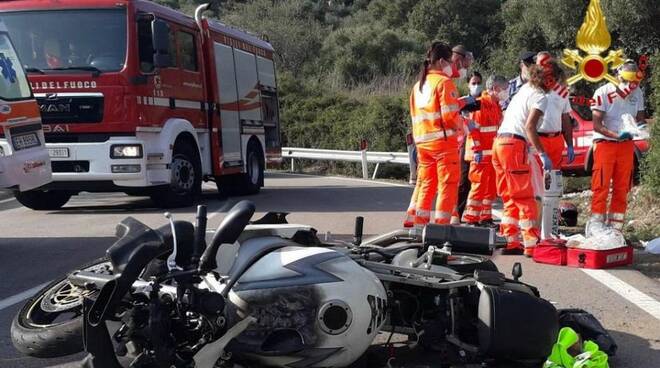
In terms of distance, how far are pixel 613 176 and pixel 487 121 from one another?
1.64 metres

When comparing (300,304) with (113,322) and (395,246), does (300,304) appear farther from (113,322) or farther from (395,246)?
(395,246)

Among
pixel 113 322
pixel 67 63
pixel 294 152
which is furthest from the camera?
pixel 294 152

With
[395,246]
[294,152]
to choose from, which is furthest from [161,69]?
[294,152]

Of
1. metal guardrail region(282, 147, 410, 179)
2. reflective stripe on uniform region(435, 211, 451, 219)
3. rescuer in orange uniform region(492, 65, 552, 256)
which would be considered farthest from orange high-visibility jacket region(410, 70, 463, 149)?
metal guardrail region(282, 147, 410, 179)

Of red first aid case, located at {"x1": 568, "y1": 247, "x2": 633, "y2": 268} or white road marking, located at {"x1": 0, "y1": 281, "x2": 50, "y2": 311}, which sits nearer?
white road marking, located at {"x1": 0, "y1": 281, "x2": 50, "y2": 311}

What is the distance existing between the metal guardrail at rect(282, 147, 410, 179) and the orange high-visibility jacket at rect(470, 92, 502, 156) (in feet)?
26.5

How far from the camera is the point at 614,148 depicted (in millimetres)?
7801

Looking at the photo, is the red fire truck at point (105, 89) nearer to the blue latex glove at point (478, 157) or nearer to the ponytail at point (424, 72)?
the ponytail at point (424, 72)

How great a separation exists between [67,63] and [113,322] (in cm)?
773

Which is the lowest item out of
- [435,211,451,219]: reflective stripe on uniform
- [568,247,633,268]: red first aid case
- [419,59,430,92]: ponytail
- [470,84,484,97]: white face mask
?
[568,247,633,268]: red first aid case

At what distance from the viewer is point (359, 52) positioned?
1383 inches

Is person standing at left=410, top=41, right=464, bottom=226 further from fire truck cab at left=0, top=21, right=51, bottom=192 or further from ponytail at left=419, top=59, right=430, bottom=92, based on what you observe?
fire truck cab at left=0, top=21, right=51, bottom=192

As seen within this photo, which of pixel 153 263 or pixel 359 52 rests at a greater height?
pixel 359 52

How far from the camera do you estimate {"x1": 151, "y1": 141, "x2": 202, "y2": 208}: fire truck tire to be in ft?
36.1
